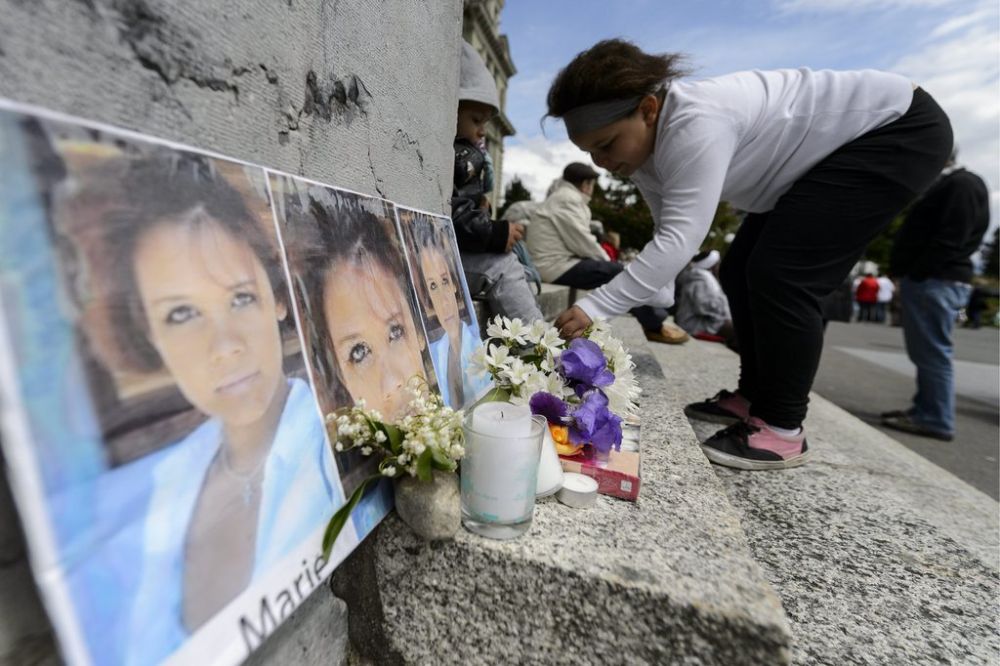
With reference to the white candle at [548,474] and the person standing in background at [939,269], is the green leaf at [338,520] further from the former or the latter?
the person standing in background at [939,269]

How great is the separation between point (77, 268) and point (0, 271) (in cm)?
6

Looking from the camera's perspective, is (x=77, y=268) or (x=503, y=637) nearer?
(x=77, y=268)

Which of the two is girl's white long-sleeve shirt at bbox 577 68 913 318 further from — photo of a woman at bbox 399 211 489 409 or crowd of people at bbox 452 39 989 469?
photo of a woman at bbox 399 211 489 409

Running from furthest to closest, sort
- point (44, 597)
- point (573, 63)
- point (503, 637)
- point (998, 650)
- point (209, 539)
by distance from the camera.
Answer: point (573, 63)
point (998, 650)
point (503, 637)
point (209, 539)
point (44, 597)

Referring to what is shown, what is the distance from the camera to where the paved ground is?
3127 millimetres

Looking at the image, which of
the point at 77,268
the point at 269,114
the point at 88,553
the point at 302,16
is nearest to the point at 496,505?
the point at 88,553

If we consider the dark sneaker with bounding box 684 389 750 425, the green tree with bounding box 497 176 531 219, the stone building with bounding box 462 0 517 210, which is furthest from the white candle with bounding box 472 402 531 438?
the green tree with bounding box 497 176 531 219

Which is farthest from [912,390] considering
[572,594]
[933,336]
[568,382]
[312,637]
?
[312,637]

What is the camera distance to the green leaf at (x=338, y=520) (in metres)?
0.74

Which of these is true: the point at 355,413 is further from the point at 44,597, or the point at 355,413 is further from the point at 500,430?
the point at 44,597

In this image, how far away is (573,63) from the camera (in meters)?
1.73

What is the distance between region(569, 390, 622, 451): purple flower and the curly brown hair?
1109mm

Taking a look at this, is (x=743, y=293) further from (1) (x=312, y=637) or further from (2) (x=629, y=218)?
(2) (x=629, y=218)

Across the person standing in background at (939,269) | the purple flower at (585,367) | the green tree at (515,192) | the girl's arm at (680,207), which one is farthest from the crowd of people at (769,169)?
the green tree at (515,192)
